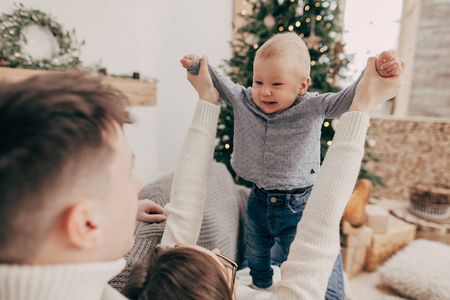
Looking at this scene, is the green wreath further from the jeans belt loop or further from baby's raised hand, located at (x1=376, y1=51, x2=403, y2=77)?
baby's raised hand, located at (x1=376, y1=51, x2=403, y2=77)

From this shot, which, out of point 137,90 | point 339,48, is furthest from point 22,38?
point 339,48

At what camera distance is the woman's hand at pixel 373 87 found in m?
0.65

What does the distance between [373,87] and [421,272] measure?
1.93 metres

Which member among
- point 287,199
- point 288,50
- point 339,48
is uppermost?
point 339,48

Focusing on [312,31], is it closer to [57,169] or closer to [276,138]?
[276,138]

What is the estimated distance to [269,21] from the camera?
2.35 meters

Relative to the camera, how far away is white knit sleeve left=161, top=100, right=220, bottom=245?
0.85 meters

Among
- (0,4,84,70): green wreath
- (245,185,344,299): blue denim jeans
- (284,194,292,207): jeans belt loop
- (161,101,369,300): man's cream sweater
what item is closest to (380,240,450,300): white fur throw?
(245,185,344,299): blue denim jeans

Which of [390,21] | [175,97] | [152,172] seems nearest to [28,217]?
[152,172]

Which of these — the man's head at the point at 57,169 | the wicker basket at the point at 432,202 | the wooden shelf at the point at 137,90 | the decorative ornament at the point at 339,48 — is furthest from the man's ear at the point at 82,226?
the wicker basket at the point at 432,202

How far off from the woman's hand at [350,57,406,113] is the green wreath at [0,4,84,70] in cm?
199

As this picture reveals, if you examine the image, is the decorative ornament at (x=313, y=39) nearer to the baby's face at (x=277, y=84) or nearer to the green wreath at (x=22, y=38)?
the baby's face at (x=277, y=84)

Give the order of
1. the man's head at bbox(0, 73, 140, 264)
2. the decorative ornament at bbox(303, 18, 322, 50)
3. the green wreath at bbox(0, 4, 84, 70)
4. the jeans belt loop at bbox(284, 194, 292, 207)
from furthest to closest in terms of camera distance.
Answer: the decorative ornament at bbox(303, 18, 322, 50) < the green wreath at bbox(0, 4, 84, 70) < the jeans belt loop at bbox(284, 194, 292, 207) < the man's head at bbox(0, 73, 140, 264)

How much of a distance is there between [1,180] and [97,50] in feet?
8.74
